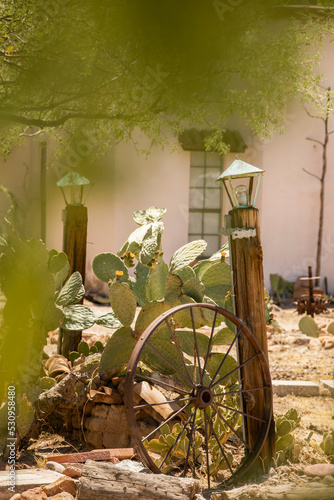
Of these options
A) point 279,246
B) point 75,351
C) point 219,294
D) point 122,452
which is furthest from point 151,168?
point 122,452

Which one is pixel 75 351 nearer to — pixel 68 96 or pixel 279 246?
pixel 68 96

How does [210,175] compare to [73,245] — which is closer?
[73,245]

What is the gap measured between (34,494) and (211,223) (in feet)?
21.2

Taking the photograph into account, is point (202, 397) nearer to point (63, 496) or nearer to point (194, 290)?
point (63, 496)

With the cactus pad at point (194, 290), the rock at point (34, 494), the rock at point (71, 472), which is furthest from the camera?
the cactus pad at point (194, 290)

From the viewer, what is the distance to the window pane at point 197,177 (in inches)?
315

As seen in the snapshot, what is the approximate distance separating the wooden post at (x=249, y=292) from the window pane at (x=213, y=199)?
5.78 metres

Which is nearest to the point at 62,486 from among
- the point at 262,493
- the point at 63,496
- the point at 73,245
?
the point at 63,496

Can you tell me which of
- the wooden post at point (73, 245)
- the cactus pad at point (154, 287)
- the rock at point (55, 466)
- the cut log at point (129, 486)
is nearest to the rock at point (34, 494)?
the cut log at point (129, 486)

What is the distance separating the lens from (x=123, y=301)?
2.96m

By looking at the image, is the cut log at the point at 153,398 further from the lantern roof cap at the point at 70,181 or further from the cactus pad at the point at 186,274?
the lantern roof cap at the point at 70,181

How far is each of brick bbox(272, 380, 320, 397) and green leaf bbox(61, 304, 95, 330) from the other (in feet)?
5.06

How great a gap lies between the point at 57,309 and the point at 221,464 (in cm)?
116

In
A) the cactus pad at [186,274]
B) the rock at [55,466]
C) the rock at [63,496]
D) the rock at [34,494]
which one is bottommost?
Answer: the rock at [55,466]
